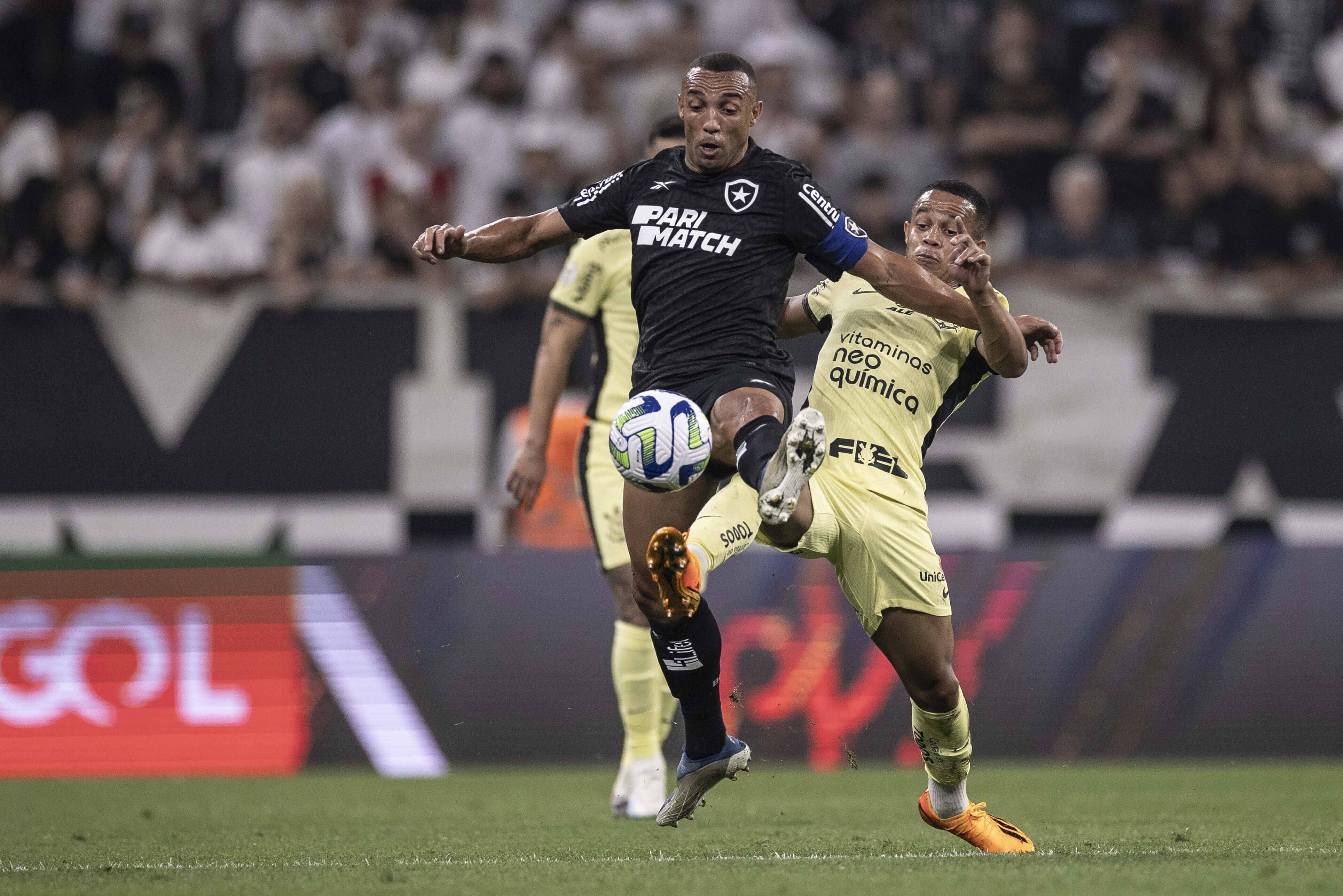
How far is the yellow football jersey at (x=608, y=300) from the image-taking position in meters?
7.70

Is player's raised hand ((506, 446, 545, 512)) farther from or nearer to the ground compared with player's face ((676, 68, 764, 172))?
nearer to the ground

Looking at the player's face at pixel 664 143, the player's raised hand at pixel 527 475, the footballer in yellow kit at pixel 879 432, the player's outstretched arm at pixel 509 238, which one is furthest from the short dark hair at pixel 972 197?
the player's raised hand at pixel 527 475

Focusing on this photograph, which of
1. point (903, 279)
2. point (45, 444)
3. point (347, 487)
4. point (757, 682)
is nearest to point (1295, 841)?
point (903, 279)

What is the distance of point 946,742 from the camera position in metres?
5.98

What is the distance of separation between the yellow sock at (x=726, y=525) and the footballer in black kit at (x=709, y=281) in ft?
0.20

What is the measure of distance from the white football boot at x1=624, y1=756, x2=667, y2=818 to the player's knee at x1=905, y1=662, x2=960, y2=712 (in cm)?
183

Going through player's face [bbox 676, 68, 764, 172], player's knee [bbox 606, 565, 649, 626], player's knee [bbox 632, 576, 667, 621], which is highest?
player's face [bbox 676, 68, 764, 172]

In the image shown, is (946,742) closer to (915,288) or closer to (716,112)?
(915,288)

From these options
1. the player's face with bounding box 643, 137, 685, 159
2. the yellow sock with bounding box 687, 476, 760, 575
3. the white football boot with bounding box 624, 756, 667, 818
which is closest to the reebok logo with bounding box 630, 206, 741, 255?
the yellow sock with bounding box 687, 476, 760, 575

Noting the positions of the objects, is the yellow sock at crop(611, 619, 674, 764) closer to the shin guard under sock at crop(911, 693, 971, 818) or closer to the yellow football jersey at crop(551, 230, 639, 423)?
the yellow football jersey at crop(551, 230, 639, 423)

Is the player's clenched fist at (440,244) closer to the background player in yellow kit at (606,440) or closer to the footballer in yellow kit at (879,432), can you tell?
the footballer in yellow kit at (879,432)

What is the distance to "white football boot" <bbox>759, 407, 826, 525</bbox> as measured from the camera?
5336 millimetres

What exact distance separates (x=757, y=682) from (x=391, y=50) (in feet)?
20.7

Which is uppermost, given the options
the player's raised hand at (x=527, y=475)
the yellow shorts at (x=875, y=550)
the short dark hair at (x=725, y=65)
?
the short dark hair at (x=725, y=65)
